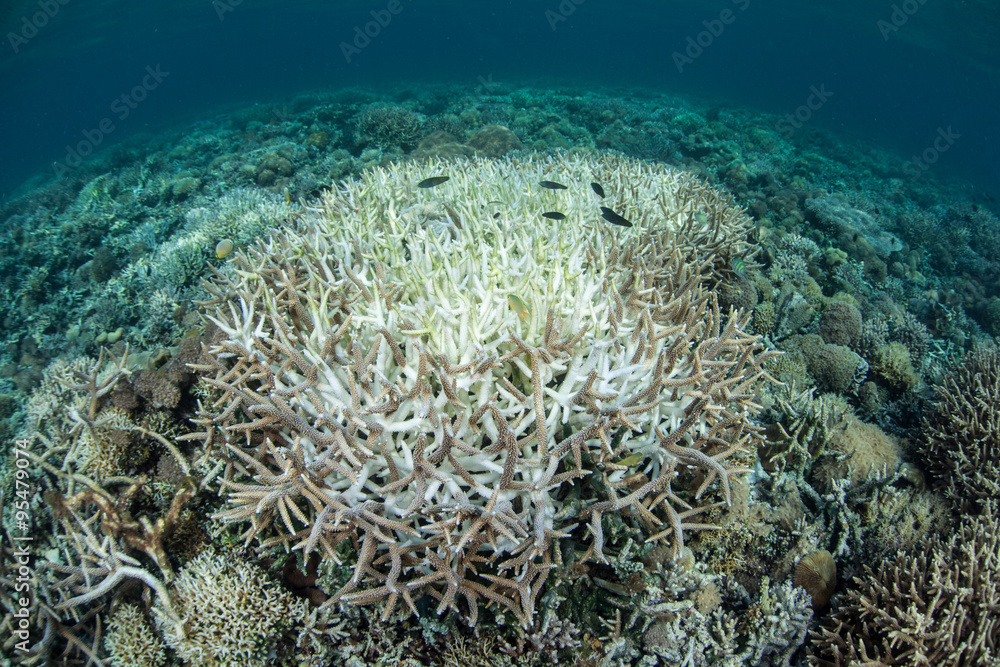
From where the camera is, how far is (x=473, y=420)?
2.34 metres

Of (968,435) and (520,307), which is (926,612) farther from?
(520,307)

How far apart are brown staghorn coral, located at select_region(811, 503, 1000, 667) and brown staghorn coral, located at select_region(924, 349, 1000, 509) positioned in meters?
0.55

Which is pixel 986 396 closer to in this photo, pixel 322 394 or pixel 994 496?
pixel 994 496

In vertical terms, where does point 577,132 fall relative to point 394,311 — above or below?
above

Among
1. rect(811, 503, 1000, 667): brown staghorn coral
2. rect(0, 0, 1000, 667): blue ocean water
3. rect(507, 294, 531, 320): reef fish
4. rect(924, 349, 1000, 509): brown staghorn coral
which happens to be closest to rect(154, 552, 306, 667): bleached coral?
rect(0, 0, 1000, 667): blue ocean water

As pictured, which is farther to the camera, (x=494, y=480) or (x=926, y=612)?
(x=926, y=612)

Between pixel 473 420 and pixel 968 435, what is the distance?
4215mm

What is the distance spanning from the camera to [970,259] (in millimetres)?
11609

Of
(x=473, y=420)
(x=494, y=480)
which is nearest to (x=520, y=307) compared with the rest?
(x=473, y=420)

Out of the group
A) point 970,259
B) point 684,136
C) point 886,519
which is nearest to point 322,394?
point 886,519

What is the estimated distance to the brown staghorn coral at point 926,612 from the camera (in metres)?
2.37

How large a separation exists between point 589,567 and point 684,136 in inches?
685

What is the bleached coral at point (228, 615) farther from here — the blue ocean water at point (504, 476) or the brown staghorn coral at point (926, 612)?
the brown staghorn coral at point (926, 612)

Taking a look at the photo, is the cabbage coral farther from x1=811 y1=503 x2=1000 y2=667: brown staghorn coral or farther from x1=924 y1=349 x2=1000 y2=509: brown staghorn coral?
x1=924 y1=349 x2=1000 y2=509: brown staghorn coral
